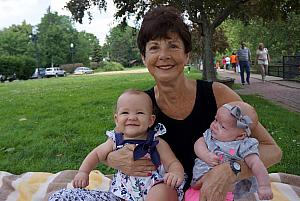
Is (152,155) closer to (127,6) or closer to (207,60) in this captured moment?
(207,60)

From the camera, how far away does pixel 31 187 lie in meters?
4.23

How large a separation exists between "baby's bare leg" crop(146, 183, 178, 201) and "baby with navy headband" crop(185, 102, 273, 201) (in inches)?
7.2

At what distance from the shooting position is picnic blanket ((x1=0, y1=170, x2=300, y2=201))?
3.95 metres

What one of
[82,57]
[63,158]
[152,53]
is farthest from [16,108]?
[82,57]

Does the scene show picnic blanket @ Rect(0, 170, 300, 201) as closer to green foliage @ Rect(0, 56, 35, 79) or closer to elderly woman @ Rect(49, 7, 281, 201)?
elderly woman @ Rect(49, 7, 281, 201)

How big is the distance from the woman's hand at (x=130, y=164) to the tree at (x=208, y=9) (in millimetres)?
10267

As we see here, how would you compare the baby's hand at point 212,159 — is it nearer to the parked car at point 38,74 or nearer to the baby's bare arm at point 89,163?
the baby's bare arm at point 89,163

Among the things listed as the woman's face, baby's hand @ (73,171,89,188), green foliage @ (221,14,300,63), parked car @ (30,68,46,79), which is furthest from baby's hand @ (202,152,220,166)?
parked car @ (30,68,46,79)

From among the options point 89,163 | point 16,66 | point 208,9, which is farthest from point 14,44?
point 89,163

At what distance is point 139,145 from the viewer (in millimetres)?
2422

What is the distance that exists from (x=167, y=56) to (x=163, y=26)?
173 millimetres

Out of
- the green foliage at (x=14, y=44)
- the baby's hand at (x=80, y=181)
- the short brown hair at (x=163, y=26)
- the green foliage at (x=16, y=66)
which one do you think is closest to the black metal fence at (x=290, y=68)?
the short brown hair at (x=163, y=26)

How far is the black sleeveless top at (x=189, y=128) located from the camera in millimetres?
2541

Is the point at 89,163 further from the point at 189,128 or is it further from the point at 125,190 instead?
the point at 189,128
